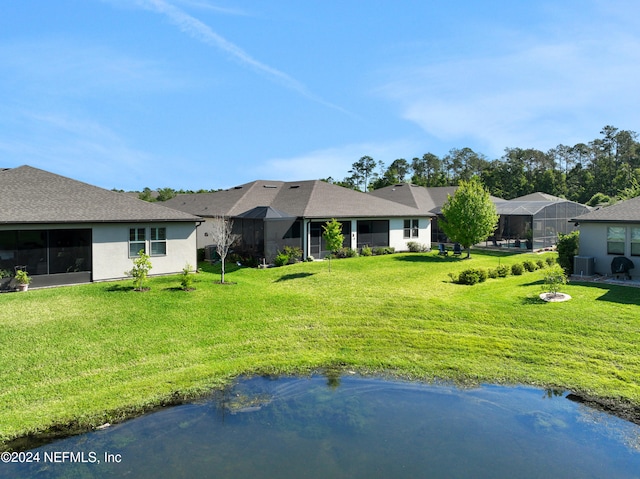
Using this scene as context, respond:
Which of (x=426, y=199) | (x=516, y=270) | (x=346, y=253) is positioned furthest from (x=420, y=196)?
(x=516, y=270)

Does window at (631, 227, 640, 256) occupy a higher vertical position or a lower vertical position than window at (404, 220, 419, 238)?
lower

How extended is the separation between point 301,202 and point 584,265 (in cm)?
1602

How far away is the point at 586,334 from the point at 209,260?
20.1m

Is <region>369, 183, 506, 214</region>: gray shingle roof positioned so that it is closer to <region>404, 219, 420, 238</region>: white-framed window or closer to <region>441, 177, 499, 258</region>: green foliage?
<region>404, 219, 420, 238</region>: white-framed window

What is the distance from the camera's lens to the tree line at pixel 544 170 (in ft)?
208

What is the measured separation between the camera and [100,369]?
32.9ft

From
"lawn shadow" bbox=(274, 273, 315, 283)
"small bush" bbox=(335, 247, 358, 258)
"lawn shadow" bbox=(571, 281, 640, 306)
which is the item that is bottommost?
"lawn shadow" bbox=(571, 281, 640, 306)

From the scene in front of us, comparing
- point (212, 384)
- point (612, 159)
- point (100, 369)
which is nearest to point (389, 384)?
point (212, 384)

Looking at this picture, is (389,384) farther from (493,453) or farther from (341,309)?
(341,309)

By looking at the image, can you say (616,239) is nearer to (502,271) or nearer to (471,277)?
(502,271)

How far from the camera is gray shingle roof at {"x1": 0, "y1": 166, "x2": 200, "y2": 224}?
17.3m

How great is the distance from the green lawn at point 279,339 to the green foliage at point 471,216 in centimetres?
845

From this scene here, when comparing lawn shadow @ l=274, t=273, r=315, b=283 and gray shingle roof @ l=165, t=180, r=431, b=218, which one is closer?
lawn shadow @ l=274, t=273, r=315, b=283

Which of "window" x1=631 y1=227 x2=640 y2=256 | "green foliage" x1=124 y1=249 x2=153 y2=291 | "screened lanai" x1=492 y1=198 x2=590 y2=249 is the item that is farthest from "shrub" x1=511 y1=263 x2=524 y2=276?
"green foliage" x1=124 y1=249 x2=153 y2=291
